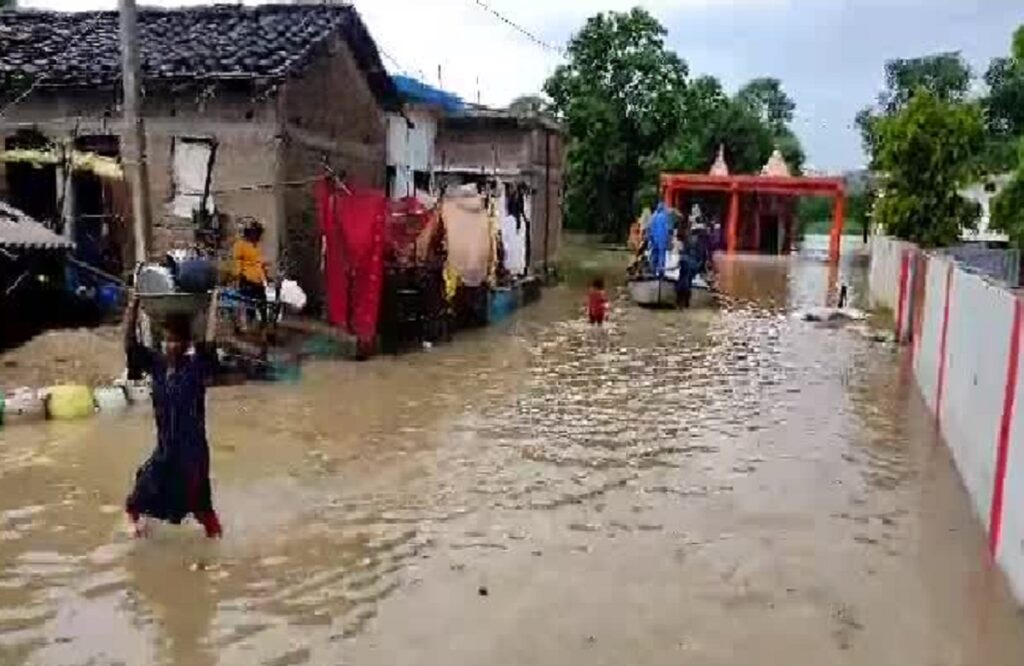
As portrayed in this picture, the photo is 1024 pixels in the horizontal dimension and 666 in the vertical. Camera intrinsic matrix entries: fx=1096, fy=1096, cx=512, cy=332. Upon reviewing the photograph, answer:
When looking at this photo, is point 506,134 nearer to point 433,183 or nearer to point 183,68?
point 433,183

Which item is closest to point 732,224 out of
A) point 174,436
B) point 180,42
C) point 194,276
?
point 180,42

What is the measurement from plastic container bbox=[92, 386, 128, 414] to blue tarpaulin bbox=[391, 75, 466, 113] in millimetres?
13044

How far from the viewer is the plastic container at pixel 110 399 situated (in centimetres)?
1038

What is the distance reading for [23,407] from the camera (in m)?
9.93

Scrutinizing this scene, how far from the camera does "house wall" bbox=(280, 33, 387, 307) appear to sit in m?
15.5

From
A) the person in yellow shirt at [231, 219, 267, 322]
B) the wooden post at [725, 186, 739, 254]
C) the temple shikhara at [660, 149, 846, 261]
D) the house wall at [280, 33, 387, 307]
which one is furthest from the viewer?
the wooden post at [725, 186, 739, 254]

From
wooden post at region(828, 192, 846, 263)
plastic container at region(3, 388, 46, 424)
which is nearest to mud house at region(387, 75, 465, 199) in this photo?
plastic container at region(3, 388, 46, 424)

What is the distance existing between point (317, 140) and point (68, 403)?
297 inches

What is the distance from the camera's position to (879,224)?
23219 mm

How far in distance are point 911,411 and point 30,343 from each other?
982 centimetres

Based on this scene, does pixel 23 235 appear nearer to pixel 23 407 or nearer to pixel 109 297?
pixel 109 297

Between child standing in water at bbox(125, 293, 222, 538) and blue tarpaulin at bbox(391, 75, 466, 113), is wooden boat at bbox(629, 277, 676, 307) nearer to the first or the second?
blue tarpaulin at bbox(391, 75, 466, 113)

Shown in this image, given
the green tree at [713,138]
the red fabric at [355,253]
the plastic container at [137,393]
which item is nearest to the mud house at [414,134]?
the red fabric at [355,253]

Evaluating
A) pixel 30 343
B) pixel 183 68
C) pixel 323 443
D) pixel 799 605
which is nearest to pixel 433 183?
pixel 183 68
